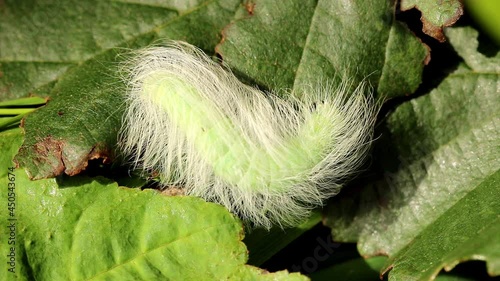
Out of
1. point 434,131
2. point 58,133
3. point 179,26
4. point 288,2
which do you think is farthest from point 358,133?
point 58,133

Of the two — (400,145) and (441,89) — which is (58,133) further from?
(441,89)

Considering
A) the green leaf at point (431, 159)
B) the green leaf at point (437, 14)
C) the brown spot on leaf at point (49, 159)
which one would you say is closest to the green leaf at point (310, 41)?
the green leaf at point (437, 14)

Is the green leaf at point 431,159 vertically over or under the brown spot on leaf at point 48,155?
over

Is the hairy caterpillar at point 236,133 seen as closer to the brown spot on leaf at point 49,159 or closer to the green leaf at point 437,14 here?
the brown spot on leaf at point 49,159

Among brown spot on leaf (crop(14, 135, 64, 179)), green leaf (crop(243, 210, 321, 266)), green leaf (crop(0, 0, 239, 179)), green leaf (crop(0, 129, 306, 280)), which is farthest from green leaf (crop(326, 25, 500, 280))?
brown spot on leaf (crop(14, 135, 64, 179))

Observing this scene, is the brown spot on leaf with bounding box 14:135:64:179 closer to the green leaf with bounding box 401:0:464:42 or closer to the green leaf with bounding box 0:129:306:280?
the green leaf with bounding box 0:129:306:280
